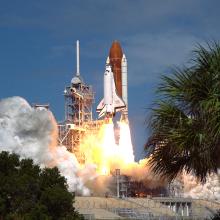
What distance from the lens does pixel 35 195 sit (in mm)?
35688

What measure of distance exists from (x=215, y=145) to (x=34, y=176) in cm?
2615

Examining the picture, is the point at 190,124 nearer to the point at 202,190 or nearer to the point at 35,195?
the point at 35,195

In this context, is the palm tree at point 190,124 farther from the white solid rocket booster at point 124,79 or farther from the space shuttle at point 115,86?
the white solid rocket booster at point 124,79

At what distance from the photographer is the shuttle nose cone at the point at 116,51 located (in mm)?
112875

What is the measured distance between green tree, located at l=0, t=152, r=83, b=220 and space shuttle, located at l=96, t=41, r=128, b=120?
236 feet

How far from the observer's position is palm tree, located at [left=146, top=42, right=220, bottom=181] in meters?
11.2

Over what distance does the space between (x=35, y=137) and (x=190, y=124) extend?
3848 inches

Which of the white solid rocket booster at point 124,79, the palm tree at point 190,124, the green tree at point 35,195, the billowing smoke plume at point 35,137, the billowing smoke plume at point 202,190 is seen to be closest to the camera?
the palm tree at point 190,124

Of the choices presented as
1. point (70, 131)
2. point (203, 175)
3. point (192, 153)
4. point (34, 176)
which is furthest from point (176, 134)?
point (70, 131)

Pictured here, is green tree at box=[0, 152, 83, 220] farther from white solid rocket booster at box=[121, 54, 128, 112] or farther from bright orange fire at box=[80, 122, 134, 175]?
white solid rocket booster at box=[121, 54, 128, 112]

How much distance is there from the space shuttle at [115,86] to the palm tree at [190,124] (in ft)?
315

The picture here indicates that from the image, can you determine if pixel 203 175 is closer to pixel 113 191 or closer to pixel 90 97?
pixel 113 191

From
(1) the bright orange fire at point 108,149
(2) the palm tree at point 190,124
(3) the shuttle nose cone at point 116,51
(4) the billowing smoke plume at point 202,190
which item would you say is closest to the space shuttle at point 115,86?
(3) the shuttle nose cone at point 116,51

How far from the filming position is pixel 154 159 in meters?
12.2
